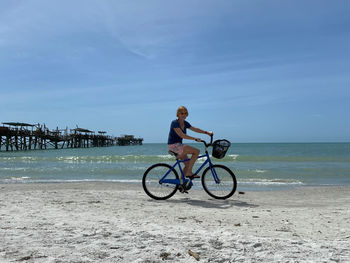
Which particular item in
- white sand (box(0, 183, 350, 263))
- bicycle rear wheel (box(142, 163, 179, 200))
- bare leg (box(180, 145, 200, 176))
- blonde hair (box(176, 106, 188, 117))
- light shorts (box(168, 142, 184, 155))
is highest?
blonde hair (box(176, 106, 188, 117))

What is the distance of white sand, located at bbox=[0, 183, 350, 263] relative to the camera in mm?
3117

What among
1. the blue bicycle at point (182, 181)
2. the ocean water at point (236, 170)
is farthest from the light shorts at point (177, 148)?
the ocean water at point (236, 170)

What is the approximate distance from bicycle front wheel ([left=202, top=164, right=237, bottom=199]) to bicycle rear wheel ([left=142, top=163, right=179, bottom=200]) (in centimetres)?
70

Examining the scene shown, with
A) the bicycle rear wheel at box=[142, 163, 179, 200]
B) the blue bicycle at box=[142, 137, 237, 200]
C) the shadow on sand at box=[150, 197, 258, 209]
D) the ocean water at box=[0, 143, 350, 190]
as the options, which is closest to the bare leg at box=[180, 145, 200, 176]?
the blue bicycle at box=[142, 137, 237, 200]

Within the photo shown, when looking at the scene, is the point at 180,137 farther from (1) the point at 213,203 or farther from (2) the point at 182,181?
(1) the point at 213,203

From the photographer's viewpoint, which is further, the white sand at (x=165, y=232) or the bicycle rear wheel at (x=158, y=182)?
the bicycle rear wheel at (x=158, y=182)

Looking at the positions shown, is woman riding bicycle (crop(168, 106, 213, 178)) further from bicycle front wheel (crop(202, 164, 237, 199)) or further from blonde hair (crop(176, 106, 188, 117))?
bicycle front wheel (crop(202, 164, 237, 199))

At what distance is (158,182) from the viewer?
688 cm

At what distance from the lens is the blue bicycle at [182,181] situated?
6.69m

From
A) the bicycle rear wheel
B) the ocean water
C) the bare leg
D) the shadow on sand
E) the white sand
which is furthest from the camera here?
the ocean water

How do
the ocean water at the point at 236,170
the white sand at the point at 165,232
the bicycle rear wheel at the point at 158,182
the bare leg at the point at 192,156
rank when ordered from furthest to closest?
the ocean water at the point at 236,170 → the bicycle rear wheel at the point at 158,182 → the bare leg at the point at 192,156 → the white sand at the point at 165,232

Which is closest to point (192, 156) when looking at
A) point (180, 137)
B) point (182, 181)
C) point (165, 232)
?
point (180, 137)

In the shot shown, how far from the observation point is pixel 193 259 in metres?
3.05

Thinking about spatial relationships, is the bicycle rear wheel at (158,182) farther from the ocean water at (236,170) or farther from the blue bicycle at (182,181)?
the ocean water at (236,170)
